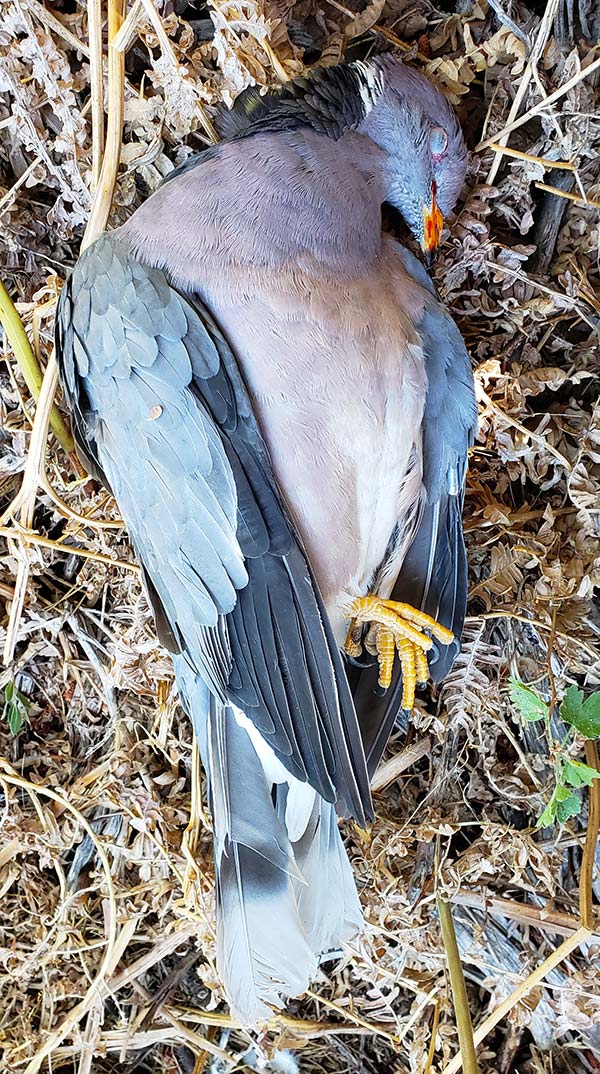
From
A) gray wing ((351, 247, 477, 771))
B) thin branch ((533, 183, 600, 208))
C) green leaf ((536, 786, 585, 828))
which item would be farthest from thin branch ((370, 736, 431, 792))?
thin branch ((533, 183, 600, 208))

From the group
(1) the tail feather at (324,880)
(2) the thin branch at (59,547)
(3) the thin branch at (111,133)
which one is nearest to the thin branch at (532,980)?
(1) the tail feather at (324,880)

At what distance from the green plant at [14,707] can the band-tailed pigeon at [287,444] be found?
414 mm

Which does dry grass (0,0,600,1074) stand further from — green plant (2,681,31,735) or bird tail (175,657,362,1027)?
bird tail (175,657,362,1027)

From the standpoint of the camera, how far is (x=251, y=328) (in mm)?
1196

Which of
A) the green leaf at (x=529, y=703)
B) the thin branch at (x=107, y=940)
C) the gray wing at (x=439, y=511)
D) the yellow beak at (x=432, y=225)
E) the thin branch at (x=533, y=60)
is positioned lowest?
the thin branch at (x=107, y=940)

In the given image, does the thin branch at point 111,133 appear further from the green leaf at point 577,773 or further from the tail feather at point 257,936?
the green leaf at point 577,773

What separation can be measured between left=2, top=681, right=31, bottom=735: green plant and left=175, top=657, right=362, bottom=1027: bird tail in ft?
1.40

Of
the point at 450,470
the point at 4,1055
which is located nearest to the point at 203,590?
the point at 450,470

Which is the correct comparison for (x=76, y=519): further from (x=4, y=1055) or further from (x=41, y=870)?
(x=4, y=1055)

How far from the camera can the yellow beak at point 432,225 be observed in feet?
4.67

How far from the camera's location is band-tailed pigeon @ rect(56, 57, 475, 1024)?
1160mm

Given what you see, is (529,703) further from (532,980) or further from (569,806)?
(532,980)

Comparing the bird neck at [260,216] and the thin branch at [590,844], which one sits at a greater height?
the bird neck at [260,216]

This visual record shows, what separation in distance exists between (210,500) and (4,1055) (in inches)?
44.7
